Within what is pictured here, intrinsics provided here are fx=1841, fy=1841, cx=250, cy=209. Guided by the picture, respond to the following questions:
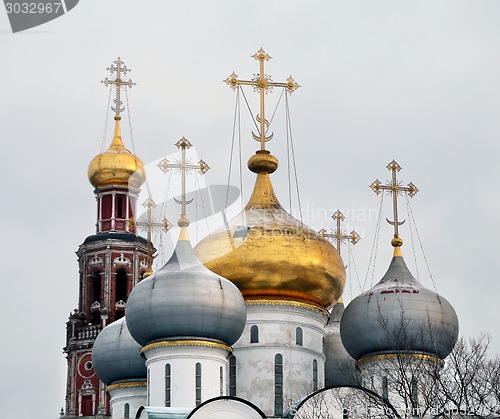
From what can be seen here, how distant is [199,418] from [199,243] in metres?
6.62

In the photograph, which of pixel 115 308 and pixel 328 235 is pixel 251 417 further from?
pixel 115 308

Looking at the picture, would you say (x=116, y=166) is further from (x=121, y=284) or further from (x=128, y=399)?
(x=128, y=399)

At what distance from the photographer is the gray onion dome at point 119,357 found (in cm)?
4422

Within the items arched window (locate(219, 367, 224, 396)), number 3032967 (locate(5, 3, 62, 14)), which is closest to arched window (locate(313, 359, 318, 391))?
arched window (locate(219, 367, 224, 396))

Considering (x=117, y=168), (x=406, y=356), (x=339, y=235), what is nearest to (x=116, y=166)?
(x=117, y=168)

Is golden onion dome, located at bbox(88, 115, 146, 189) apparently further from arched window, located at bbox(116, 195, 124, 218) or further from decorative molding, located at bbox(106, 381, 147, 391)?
decorative molding, located at bbox(106, 381, 147, 391)

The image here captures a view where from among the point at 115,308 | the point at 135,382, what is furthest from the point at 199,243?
the point at 115,308

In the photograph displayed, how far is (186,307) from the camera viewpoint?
3997cm

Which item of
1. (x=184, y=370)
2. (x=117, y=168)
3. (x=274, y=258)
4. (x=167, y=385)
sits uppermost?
(x=117, y=168)

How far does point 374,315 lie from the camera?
4206cm

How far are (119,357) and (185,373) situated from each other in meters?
4.71

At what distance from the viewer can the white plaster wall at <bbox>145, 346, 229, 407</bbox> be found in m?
40.0

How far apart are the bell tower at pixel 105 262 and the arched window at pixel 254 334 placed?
64.8 feet

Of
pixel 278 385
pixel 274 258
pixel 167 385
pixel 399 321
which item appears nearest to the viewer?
pixel 167 385
